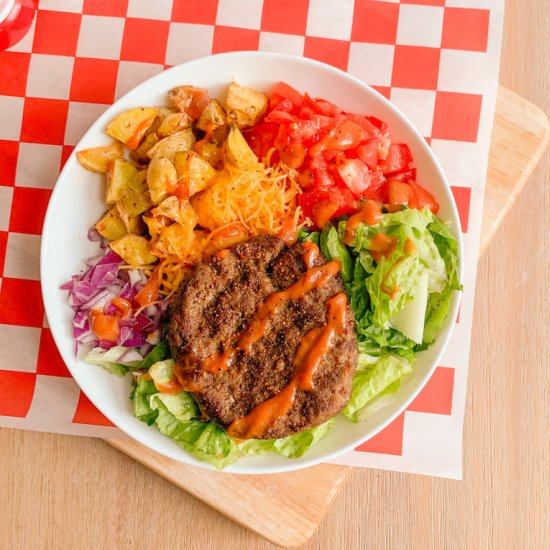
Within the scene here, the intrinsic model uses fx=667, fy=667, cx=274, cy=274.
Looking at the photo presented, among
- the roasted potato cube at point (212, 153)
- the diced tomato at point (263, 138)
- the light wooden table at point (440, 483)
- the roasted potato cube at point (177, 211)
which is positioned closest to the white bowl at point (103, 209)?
the diced tomato at point (263, 138)

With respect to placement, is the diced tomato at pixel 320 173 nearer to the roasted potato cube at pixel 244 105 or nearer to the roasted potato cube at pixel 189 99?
the roasted potato cube at pixel 244 105

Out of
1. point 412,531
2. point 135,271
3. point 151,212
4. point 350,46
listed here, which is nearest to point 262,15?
point 350,46

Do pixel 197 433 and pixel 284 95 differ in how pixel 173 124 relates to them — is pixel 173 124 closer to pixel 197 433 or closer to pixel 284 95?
pixel 284 95

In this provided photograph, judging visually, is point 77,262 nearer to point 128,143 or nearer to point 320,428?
point 128,143

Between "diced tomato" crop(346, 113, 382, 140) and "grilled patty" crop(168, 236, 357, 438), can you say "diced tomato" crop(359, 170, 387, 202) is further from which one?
"grilled patty" crop(168, 236, 357, 438)

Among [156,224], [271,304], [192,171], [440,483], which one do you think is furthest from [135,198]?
[440,483]
